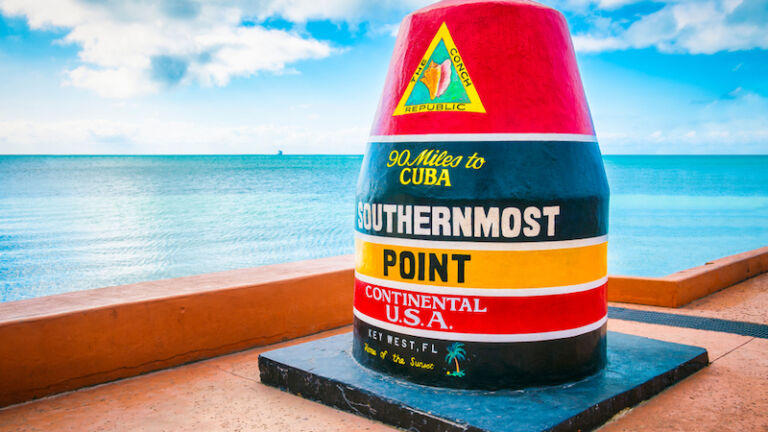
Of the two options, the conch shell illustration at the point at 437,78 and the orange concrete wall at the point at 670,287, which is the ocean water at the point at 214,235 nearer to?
the orange concrete wall at the point at 670,287

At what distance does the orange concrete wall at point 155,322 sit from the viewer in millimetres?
3926

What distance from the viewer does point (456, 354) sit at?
11.7 ft

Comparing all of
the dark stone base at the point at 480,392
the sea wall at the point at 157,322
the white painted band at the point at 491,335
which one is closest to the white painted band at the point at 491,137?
the white painted band at the point at 491,335

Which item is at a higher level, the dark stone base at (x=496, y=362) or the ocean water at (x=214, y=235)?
the dark stone base at (x=496, y=362)

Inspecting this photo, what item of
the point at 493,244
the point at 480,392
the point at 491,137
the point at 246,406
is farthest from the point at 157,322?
the point at 491,137

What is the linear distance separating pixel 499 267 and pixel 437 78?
1.19 meters

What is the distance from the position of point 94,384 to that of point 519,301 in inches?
113

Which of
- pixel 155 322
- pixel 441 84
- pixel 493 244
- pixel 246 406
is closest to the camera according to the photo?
pixel 493 244

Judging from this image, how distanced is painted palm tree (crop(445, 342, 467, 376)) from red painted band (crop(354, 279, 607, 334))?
9 centimetres

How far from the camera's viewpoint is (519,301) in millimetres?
3494

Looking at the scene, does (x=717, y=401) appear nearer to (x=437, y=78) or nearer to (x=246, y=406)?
(x=437, y=78)

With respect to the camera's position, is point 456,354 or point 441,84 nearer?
point 456,354

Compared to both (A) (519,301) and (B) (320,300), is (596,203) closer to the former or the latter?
(A) (519,301)

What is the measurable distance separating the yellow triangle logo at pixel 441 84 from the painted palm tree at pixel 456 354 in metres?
1.35
